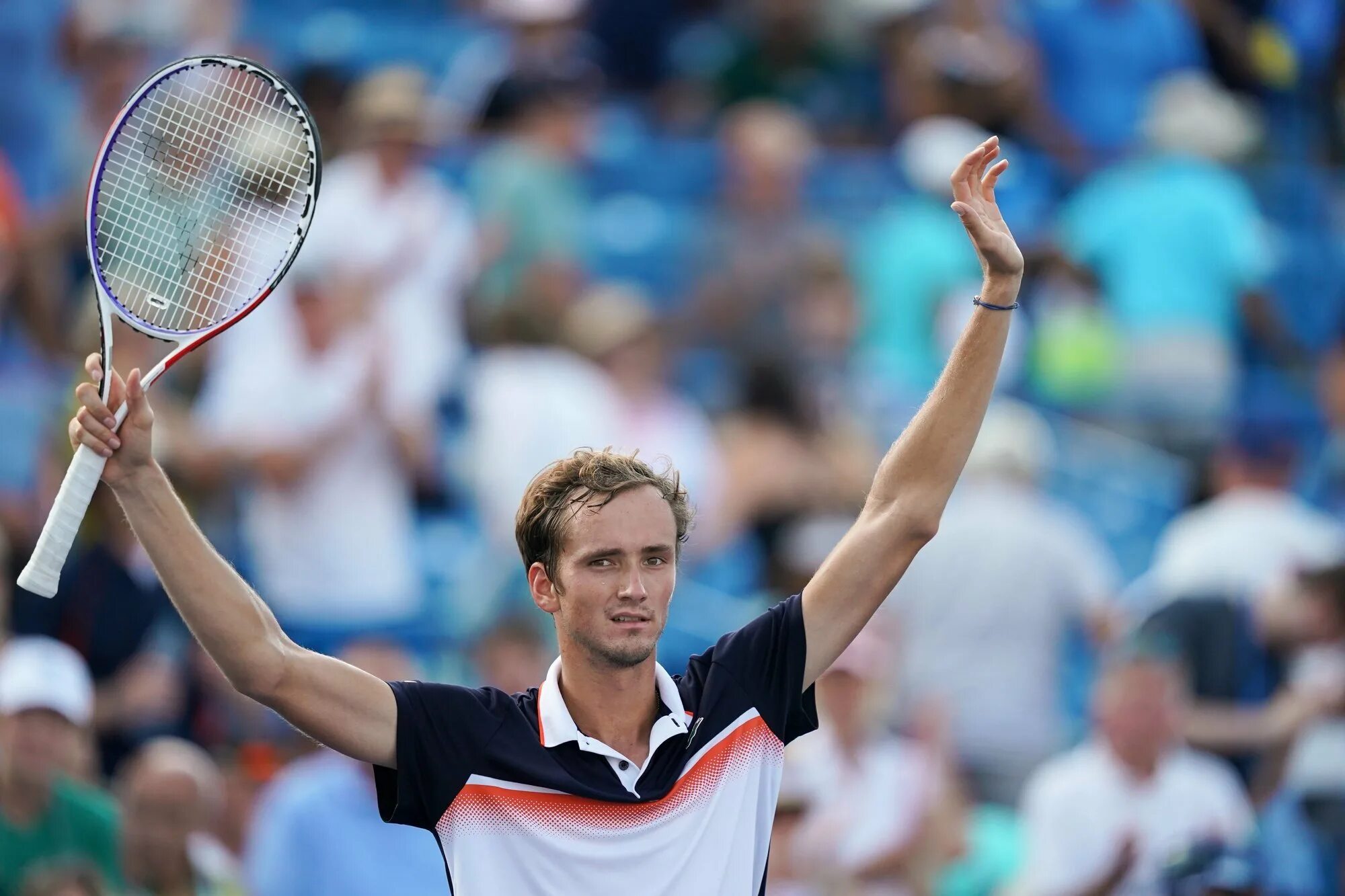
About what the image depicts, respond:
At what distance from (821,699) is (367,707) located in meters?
3.76

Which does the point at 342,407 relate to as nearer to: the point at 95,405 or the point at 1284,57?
the point at 95,405

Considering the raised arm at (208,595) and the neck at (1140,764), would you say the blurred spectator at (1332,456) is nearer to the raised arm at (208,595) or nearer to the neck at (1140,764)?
the neck at (1140,764)

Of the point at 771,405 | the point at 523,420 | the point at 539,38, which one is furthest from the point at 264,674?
the point at 539,38

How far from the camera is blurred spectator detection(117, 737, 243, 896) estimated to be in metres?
6.62

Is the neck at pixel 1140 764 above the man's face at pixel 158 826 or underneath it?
above

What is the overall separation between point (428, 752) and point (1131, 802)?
3.89 metres

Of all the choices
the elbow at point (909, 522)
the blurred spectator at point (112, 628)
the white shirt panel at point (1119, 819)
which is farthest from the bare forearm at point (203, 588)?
the white shirt panel at point (1119, 819)

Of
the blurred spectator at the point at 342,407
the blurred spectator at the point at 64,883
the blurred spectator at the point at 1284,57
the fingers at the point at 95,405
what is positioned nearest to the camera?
the fingers at the point at 95,405

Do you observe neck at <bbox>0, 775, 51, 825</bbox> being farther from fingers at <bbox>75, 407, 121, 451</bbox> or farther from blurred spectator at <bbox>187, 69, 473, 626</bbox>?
fingers at <bbox>75, 407, 121, 451</bbox>

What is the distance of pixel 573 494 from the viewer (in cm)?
389

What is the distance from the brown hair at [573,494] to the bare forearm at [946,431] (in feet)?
1.26

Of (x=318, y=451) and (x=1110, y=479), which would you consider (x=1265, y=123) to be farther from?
(x=318, y=451)

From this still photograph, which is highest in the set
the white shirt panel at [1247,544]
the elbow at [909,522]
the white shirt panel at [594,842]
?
the white shirt panel at [1247,544]

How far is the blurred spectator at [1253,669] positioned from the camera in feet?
25.2
